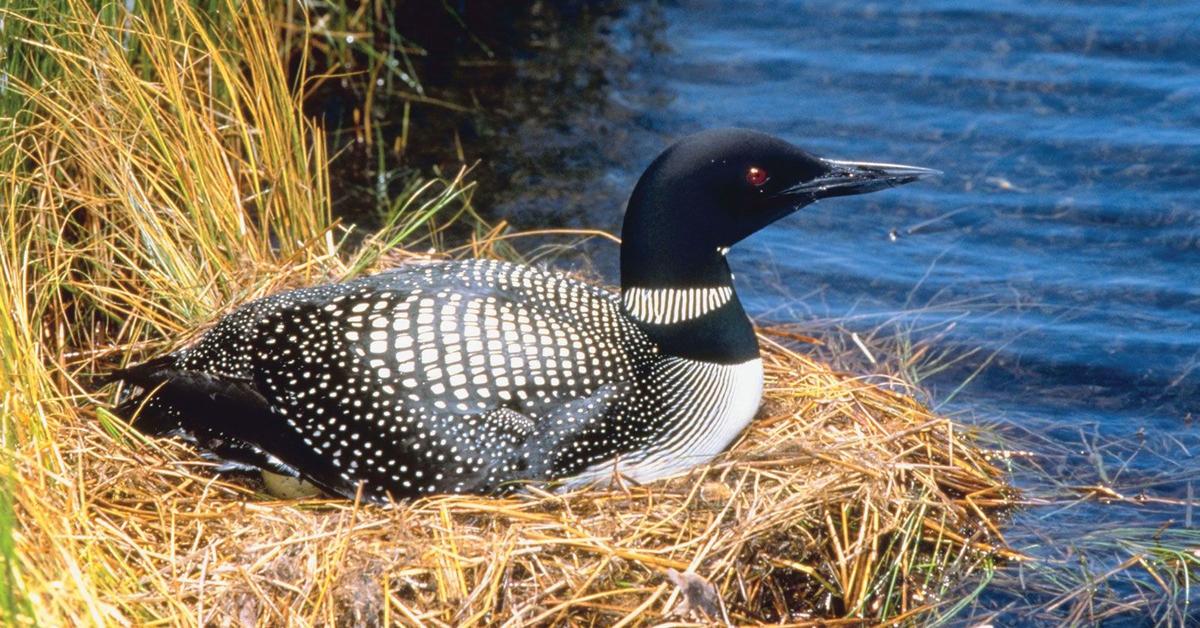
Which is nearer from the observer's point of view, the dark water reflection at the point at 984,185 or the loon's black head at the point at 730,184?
the loon's black head at the point at 730,184

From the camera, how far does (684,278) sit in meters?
3.76

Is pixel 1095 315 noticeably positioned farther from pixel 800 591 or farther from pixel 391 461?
pixel 391 461

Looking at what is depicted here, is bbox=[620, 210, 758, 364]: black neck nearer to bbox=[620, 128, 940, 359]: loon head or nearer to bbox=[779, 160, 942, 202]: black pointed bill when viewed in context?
bbox=[620, 128, 940, 359]: loon head

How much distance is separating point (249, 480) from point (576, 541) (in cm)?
91

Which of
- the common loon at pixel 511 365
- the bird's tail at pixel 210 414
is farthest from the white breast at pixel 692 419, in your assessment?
the bird's tail at pixel 210 414

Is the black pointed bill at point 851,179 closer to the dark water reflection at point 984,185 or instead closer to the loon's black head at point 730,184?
the loon's black head at point 730,184

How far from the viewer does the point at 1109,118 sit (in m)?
6.01

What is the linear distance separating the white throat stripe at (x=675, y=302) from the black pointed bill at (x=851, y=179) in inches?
11.7

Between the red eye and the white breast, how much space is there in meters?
0.45

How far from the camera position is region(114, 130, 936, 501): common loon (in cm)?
353

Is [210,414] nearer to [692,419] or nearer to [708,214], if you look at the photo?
[692,419]

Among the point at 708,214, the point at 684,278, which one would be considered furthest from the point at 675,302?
the point at 708,214

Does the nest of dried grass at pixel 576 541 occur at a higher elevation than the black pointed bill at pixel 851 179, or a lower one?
lower

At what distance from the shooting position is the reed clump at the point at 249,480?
3.22 m
